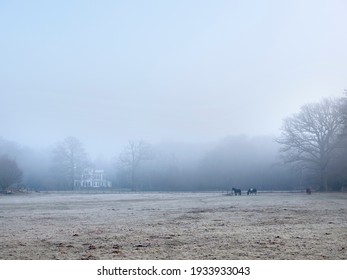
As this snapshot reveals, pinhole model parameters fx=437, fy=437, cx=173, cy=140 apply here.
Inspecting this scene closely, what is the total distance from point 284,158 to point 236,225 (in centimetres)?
4270

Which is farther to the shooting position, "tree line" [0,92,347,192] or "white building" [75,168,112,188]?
"white building" [75,168,112,188]

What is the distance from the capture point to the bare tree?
180ft

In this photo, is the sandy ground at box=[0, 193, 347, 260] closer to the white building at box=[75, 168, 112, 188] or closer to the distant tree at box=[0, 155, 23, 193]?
the distant tree at box=[0, 155, 23, 193]

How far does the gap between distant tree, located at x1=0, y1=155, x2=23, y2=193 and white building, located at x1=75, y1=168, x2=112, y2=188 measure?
51.9 ft

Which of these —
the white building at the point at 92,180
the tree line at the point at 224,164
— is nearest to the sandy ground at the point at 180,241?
the tree line at the point at 224,164

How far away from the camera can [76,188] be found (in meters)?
79.6

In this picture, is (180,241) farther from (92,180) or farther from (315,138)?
(92,180)

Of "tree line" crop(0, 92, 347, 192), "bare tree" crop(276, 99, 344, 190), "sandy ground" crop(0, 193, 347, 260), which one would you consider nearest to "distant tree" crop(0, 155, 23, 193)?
"tree line" crop(0, 92, 347, 192)

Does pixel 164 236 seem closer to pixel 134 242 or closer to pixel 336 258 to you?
pixel 134 242

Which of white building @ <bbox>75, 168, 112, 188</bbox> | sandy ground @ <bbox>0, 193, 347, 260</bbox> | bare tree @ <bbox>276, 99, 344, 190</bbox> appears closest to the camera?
sandy ground @ <bbox>0, 193, 347, 260</bbox>

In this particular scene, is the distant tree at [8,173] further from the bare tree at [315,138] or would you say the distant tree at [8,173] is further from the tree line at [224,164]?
the bare tree at [315,138]

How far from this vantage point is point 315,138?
186 feet
